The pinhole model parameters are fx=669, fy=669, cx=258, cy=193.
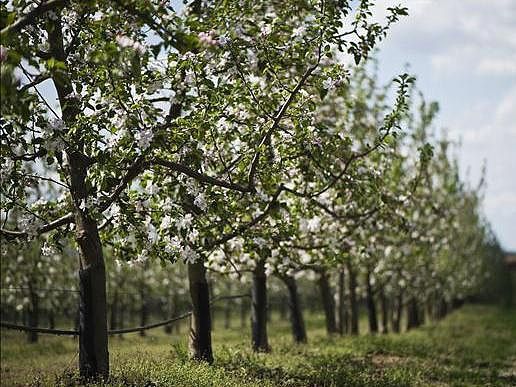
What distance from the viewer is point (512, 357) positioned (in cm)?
2153

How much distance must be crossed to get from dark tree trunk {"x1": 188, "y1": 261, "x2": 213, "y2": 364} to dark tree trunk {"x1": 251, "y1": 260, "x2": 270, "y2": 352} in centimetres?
363

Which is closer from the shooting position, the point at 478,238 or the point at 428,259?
the point at 428,259

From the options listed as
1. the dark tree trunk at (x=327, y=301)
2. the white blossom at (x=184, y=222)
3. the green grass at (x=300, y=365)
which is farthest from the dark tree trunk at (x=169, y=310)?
the white blossom at (x=184, y=222)

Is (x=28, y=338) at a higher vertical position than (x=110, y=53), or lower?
lower

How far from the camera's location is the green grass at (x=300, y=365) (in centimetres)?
1132

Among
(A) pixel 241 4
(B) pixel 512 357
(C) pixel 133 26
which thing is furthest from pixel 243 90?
(B) pixel 512 357

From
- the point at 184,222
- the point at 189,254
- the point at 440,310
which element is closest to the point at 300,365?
the point at 189,254

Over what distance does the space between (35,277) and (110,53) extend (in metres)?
23.6

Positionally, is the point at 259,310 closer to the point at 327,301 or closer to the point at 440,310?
the point at 327,301

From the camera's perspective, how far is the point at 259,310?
18.0 m

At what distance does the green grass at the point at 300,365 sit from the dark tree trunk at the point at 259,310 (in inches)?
13.3

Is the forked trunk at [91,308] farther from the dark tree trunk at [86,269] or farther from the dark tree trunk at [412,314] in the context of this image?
the dark tree trunk at [412,314]

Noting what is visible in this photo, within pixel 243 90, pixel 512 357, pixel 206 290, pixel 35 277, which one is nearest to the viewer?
pixel 243 90

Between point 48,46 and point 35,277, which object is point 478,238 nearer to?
point 35,277
